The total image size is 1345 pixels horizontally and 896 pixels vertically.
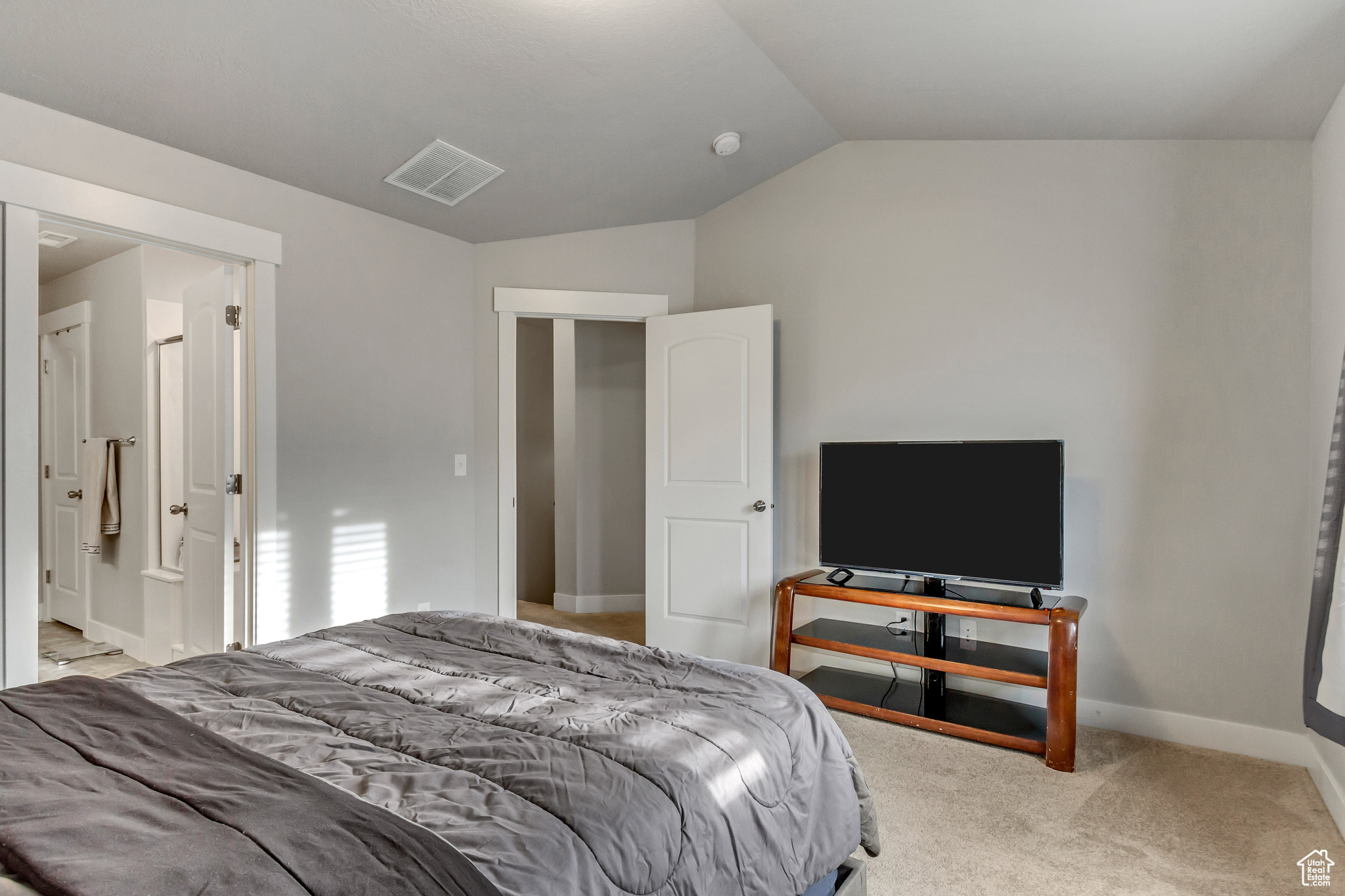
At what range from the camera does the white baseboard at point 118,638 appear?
4.26m

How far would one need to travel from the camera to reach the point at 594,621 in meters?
5.11

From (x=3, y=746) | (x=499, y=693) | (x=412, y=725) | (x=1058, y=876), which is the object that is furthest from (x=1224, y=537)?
(x=3, y=746)

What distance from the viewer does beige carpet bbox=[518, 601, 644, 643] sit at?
476cm

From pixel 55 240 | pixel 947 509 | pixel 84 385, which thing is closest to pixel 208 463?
pixel 55 240

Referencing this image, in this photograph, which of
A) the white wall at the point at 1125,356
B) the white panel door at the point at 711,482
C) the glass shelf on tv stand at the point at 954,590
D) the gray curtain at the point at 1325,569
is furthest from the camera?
the white panel door at the point at 711,482

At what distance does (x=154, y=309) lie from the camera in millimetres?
4242

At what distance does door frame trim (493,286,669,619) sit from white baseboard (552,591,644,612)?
1.28m

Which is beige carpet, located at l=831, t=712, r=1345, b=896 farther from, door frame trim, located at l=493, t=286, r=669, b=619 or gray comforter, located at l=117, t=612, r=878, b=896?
door frame trim, located at l=493, t=286, r=669, b=619

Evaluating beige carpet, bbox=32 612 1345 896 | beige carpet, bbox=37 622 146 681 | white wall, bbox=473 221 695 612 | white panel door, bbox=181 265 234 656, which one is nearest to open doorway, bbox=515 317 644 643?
white wall, bbox=473 221 695 612

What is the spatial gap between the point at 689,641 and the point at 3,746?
310 cm

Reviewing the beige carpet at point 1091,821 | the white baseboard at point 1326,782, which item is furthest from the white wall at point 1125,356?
the beige carpet at point 1091,821

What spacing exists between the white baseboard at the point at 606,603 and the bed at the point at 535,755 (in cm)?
351

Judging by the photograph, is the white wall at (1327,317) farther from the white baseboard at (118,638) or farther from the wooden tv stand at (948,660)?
the white baseboard at (118,638)

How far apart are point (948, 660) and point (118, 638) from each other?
465 centimetres
